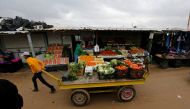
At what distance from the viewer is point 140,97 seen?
6672 mm

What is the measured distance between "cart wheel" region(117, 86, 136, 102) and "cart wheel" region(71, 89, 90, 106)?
1.16 metres

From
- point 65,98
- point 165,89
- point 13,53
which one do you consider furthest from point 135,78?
point 13,53

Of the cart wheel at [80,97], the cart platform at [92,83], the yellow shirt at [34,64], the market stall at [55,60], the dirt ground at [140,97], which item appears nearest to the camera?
the cart platform at [92,83]

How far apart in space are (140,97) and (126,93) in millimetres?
830

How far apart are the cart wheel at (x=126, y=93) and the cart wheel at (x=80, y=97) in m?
1.16

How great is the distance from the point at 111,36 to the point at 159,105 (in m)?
7.67

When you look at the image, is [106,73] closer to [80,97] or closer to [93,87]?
[93,87]

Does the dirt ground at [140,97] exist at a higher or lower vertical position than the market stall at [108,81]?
lower

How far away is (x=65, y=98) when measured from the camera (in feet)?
22.1

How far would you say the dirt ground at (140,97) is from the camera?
19.9ft

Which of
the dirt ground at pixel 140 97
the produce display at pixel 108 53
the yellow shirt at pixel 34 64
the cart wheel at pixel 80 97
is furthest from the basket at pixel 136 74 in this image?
the produce display at pixel 108 53

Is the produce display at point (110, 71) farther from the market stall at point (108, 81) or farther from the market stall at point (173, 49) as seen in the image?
the market stall at point (173, 49)

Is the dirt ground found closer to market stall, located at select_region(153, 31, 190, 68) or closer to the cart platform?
the cart platform

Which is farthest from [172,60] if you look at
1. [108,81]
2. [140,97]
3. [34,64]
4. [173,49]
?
[34,64]
